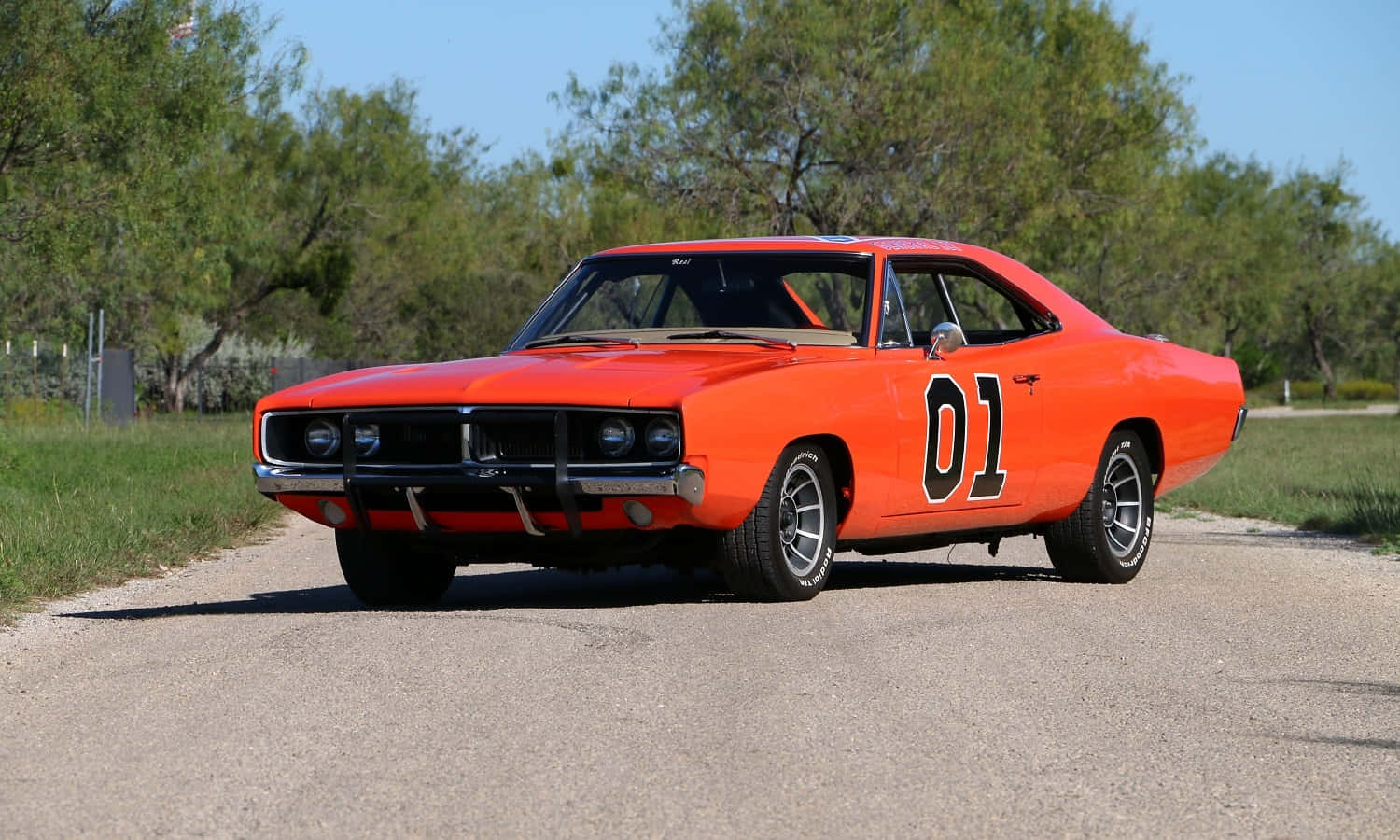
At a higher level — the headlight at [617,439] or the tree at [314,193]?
the tree at [314,193]

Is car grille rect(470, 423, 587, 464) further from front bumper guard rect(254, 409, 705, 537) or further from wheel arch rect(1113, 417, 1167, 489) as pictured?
wheel arch rect(1113, 417, 1167, 489)

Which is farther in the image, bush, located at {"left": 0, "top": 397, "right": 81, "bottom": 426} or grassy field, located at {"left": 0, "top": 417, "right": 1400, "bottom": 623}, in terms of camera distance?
bush, located at {"left": 0, "top": 397, "right": 81, "bottom": 426}

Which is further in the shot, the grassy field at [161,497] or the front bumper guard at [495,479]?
the grassy field at [161,497]

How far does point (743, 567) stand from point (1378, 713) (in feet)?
9.42

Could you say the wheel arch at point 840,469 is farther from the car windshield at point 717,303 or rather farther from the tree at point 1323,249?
the tree at point 1323,249

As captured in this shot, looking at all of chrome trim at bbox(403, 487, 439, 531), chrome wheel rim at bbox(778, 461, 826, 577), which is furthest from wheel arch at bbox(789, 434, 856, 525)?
chrome trim at bbox(403, 487, 439, 531)

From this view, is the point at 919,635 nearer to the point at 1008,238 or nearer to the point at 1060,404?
the point at 1060,404

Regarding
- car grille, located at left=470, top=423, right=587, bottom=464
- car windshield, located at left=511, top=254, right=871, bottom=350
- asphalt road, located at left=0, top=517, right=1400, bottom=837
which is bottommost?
asphalt road, located at left=0, top=517, right=1400, bottom=837

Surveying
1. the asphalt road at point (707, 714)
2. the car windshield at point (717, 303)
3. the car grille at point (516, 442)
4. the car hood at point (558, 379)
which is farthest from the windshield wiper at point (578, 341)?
the car grille at point (516, 442)

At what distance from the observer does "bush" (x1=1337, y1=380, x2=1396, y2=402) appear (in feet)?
292

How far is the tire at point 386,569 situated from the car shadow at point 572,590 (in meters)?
0.11

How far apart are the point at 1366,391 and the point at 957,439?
85.6 m

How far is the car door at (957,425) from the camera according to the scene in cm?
905

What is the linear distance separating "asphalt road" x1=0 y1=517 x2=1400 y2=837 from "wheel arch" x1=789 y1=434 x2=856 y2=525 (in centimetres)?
43
